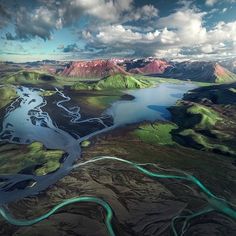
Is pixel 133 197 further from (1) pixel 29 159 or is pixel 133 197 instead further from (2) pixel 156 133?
(2) pixel 156 133

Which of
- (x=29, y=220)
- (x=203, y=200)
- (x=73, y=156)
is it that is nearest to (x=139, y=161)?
(x=73, y=156)

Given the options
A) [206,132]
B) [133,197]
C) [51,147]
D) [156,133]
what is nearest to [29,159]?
[51,147]

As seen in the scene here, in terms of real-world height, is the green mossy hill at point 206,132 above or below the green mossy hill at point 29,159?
below

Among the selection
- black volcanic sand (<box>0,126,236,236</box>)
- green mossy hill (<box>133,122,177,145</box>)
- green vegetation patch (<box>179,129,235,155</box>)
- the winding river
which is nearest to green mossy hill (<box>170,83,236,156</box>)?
green vegetation patch (<box>179,129,235,155</box>)

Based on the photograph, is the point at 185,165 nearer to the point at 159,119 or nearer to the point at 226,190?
the point at 226,190

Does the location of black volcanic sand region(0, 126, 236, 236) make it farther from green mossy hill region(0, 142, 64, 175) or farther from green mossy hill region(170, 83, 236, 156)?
green mossy hill region(0, 142, 64, 175)

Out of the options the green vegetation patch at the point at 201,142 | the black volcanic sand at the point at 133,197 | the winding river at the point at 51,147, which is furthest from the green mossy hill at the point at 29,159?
the green vegetation patch at the point at 201,142

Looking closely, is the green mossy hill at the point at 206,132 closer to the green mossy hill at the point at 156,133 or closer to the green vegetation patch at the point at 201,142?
the green vegetation patch at the point at 201,142
